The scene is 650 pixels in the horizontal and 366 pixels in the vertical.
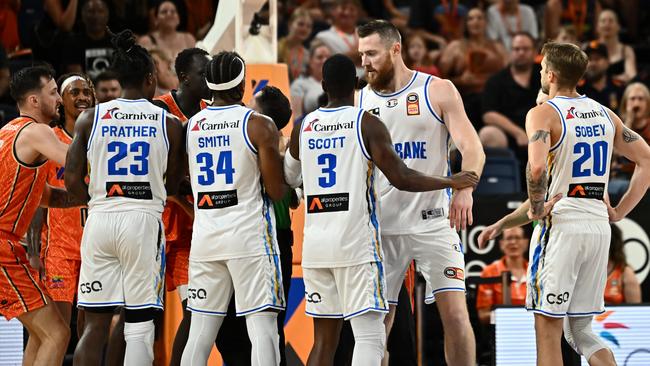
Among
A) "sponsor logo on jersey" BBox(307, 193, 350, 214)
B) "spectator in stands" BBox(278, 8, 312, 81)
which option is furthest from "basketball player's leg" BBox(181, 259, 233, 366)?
"spectator in stands" BBox(278, 8, 312, 81)

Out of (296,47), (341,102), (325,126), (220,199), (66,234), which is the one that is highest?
(296,47)

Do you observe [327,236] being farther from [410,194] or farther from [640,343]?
[640,343]

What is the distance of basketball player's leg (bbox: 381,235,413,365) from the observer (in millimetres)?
7422

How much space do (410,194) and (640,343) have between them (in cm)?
291

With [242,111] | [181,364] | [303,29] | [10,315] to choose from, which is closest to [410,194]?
[242,111]

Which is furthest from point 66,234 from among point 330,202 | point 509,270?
point 509,270

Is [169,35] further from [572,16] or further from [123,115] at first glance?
[123,115]

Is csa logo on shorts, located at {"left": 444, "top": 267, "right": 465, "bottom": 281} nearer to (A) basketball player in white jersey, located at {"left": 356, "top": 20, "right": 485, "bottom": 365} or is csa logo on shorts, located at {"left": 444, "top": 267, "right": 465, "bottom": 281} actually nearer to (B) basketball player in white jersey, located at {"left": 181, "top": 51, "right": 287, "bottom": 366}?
(A) basketball player in white jersey, located at {"left": 356, "top": 20, "right": 485, "bottom": 365}

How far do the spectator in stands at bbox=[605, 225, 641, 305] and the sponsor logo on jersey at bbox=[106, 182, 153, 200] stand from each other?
16.4ft

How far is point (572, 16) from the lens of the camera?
53.1 ft

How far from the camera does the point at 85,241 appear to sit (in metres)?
7.04

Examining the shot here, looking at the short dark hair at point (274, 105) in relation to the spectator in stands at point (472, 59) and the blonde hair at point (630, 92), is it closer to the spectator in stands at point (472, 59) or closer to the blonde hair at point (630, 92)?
the blonde hair at point (630, 92)

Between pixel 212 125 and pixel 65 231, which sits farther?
pixel 65 231

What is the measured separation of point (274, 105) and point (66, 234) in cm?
203
